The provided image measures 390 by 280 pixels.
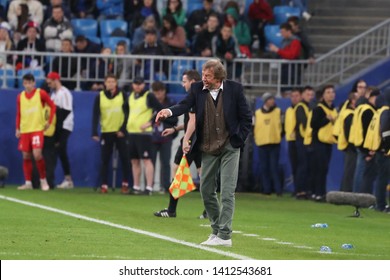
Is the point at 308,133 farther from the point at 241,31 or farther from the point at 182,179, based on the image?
the point at 182,179

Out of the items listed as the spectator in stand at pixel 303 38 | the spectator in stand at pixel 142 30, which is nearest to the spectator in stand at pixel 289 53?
the spectator in stand at pixel 303 38

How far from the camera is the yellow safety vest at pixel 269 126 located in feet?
95.5

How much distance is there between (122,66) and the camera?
30.1 m

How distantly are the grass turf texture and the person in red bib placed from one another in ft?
2.63

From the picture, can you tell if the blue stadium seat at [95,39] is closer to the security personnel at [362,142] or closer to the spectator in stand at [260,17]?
the spectator in stand at [260,17]

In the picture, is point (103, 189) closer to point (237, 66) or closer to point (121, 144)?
point (121, 144)

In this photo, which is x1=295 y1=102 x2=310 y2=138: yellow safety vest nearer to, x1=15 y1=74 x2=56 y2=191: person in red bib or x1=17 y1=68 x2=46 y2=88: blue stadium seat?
x1=15 y1=74 x2=56 y2=191: person in red bib

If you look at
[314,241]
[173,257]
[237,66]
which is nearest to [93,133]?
[237,66]

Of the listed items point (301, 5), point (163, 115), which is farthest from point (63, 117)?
point (163, 115)

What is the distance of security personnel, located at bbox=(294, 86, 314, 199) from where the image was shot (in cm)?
2873

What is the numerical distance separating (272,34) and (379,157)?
8.44 metres

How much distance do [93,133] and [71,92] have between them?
1761 millimetres

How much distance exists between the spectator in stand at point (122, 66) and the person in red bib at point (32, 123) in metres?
2.34

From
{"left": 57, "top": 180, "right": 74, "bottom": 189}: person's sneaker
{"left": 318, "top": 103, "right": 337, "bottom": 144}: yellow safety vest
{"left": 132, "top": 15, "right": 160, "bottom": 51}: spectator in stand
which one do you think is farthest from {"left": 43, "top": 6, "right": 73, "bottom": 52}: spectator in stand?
{"left": 318, "top": 103, "right": 337, "bottom": 144}: yellow safety vest
